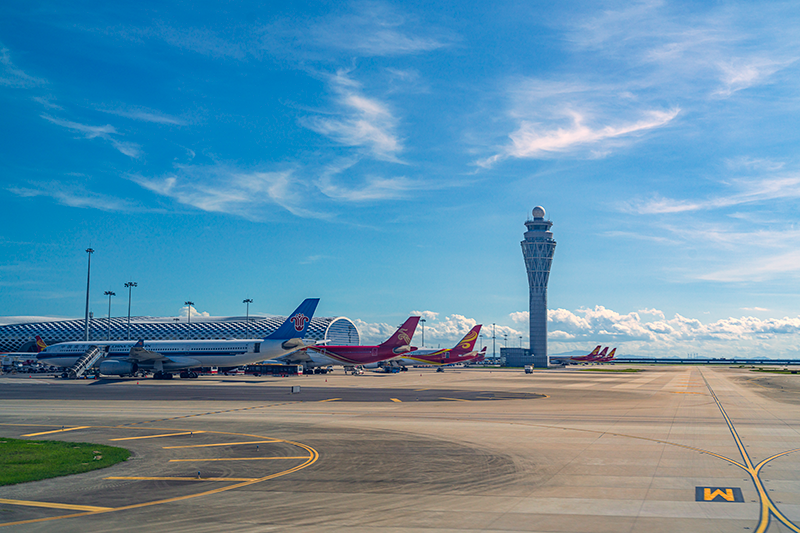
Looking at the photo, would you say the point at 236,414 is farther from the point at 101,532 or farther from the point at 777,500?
the point at 777,500

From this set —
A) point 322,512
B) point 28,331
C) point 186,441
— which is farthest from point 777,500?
point 28,331

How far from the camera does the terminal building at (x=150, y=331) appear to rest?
15275 cm

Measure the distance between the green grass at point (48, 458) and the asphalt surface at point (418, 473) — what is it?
711 millimetres

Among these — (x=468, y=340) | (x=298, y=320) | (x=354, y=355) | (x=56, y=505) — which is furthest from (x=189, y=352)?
(x=468, y=340)

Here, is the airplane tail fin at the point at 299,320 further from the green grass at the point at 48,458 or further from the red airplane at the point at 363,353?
the green grass at the point at 48,458

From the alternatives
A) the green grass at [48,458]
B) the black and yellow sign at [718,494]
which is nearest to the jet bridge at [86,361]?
the green grass at [48,458]

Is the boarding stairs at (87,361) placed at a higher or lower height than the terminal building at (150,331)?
lower

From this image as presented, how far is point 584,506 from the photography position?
448 inches

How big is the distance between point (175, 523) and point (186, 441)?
11004 millimetres

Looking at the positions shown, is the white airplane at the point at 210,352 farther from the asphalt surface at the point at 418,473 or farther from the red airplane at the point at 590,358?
the red airplane at the point at 590,358

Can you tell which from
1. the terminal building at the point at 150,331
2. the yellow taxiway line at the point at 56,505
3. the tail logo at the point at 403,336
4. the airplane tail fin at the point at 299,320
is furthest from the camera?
the terminal building at the point at 150,331

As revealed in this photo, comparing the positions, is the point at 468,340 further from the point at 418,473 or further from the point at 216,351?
the point at 418,473

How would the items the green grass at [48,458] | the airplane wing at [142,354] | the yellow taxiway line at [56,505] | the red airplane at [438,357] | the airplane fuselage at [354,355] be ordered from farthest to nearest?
the red airplane at [438,357]
the airplane fuselage at [354,355]
the airplane wing at [142,354]
the green grass at [48,458]
the yellow taxiway line at [56,505]

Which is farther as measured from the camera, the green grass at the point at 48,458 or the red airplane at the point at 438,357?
the red airplane at the point at 438,357
